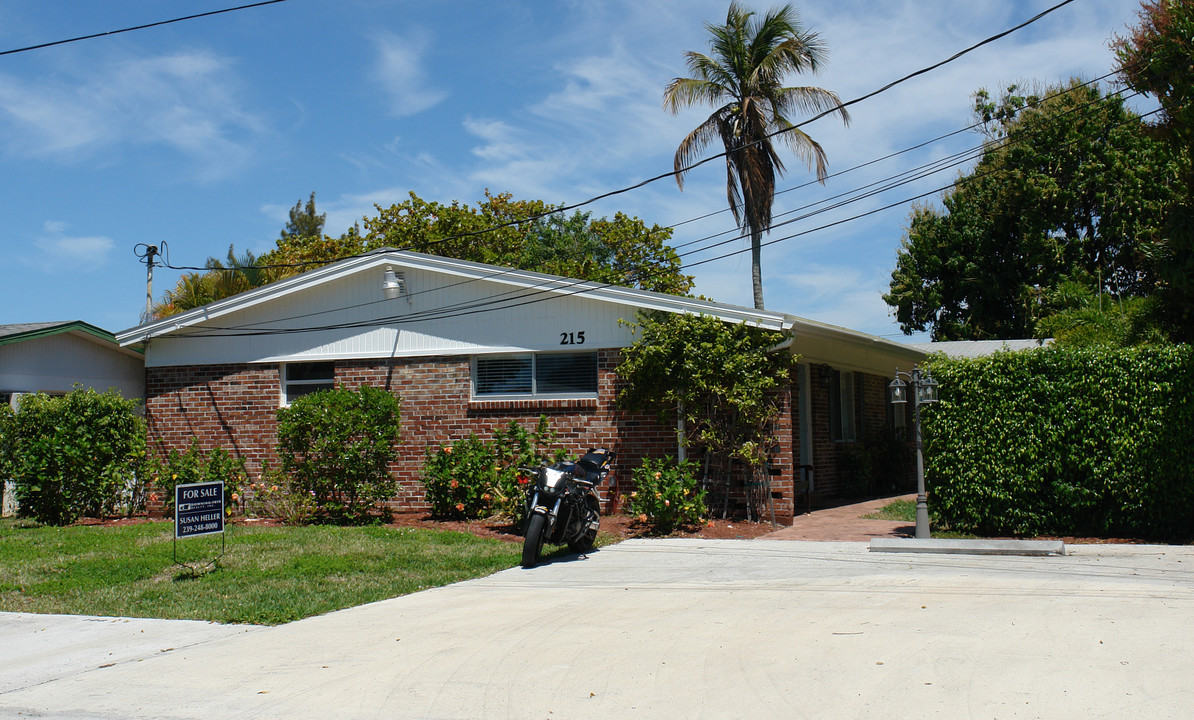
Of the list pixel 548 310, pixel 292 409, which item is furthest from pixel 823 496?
pixel 292 409

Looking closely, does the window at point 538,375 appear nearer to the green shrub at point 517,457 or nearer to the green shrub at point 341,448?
the green shrub at point 517,457

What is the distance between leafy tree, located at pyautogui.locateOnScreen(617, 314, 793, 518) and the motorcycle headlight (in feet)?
11.0

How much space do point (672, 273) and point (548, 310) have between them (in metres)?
21.0

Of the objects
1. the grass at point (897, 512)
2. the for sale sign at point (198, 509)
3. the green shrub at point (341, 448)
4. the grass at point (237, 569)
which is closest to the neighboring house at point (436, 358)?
the grass at point (897, 512)

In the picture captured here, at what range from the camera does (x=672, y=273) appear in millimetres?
35281

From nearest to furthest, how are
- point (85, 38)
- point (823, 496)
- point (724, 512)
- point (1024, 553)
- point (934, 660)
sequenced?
point (934, 660), point (1024, 553), point (85, 38), point (724, 512), point (823, 496)

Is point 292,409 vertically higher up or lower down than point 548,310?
lower down

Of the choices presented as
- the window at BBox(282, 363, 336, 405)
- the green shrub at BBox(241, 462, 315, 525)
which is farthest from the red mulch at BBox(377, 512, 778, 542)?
the window at BBox(282, 363, 336, 405)

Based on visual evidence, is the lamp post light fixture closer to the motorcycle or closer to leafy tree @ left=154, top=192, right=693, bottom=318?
the motorcycle

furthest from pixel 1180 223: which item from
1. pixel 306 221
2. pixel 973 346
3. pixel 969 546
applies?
pixel 306 221

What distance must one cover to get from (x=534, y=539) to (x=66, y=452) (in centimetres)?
808

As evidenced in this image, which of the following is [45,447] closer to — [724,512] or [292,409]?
[292,409]

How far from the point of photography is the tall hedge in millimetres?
10672

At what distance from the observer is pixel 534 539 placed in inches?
402
